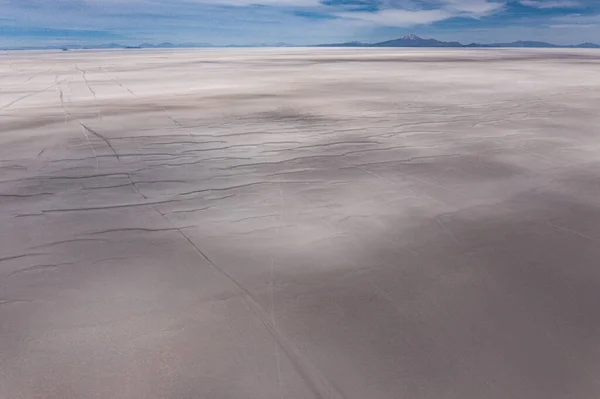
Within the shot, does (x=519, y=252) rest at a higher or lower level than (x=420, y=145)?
lower

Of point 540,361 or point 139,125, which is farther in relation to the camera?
point 139,125

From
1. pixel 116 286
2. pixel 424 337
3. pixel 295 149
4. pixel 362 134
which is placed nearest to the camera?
pixel 424 337

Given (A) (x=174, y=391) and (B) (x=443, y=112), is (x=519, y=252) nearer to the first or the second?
(A) (x=174, y=391)

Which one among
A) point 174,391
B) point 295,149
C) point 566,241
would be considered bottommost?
point 174,391

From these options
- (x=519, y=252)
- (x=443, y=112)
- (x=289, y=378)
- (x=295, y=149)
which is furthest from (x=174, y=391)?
(x=443, y=112)

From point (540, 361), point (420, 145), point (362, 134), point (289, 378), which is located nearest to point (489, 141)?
point (420, 145)

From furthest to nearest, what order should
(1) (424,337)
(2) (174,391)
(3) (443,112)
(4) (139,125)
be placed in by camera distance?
(3) (443,112)
(4) (139,125)
(1) (424,337)
(2) (174,391)

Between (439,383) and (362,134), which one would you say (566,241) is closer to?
(439,383)
